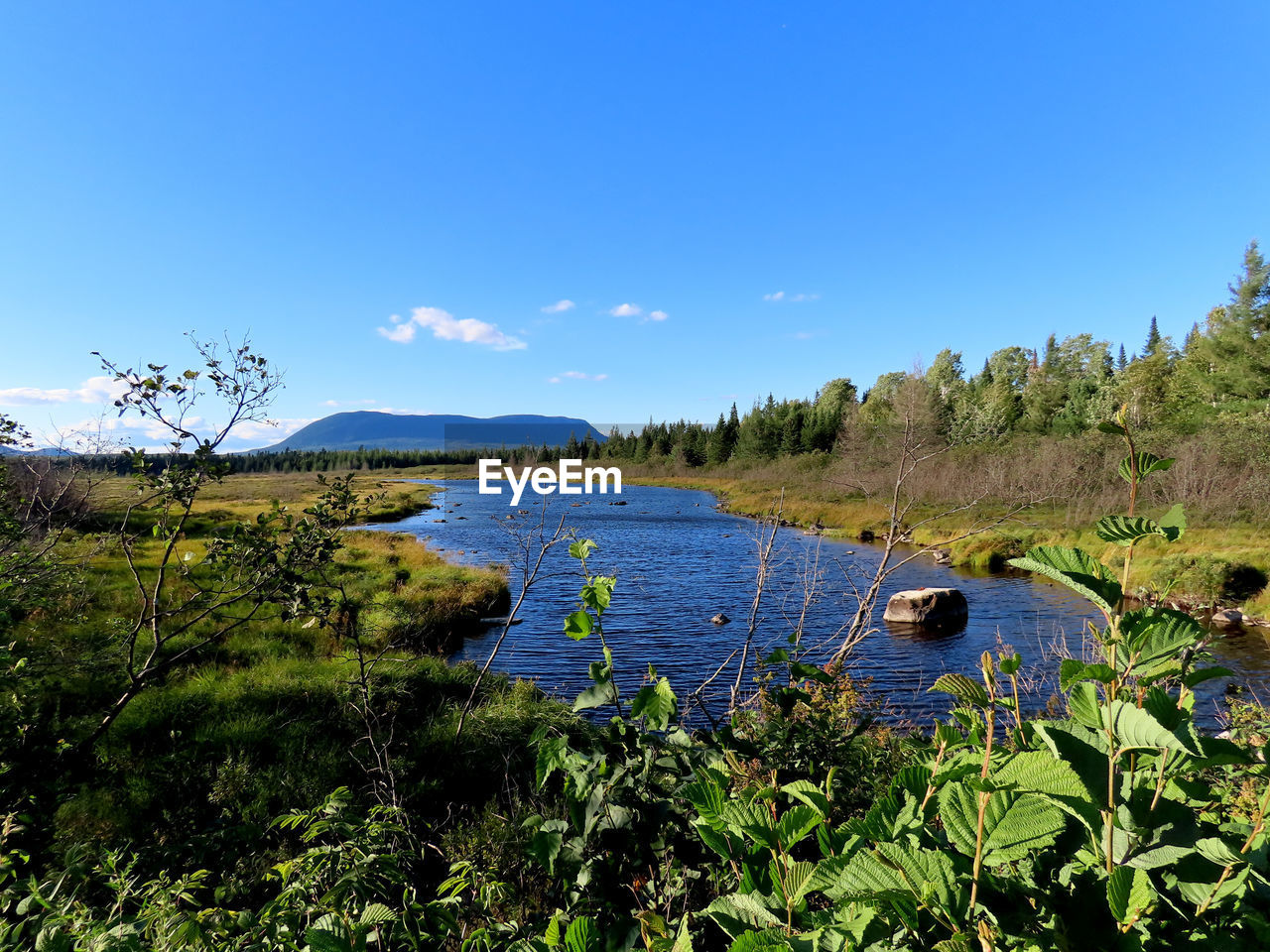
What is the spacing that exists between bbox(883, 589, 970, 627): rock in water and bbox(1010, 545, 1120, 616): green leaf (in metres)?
16.6

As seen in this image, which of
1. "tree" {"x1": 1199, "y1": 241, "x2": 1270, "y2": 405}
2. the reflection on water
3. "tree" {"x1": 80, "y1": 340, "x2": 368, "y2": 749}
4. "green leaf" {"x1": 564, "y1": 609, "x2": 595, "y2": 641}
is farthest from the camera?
"tree" {"x1": 1199, "y1": 241, "x2": 1270, "y2": 405}

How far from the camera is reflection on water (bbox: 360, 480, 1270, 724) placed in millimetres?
11094

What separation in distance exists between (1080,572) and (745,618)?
50.7 feet

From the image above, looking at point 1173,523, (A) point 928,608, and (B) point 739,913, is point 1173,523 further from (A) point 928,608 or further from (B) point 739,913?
(A) point 928,608

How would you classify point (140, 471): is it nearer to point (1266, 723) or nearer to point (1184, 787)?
point (1184, 787)

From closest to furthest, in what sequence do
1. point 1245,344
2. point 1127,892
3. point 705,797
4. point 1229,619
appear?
point 1127,892, point 705,797, point 1229,619, point 1245,344

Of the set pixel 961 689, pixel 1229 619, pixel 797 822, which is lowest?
pixel 1229 619

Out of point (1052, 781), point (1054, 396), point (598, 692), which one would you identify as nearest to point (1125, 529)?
point (1052, 781)

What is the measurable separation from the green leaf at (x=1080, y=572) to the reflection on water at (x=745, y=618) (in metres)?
4.18

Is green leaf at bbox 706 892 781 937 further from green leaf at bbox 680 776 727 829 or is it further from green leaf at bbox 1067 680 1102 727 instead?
green leaf at bbox 1067 680 1102 727

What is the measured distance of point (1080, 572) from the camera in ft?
2.85

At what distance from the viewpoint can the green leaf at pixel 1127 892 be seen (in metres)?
0.73

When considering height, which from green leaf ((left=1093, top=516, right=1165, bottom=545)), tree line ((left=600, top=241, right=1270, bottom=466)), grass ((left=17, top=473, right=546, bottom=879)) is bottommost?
grass ((left=17, top=473, right=546, bottom=879))

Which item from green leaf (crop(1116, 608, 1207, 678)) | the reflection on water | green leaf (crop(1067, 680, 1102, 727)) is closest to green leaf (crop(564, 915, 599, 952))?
green leaf (crop(1067, 680, 1102, 727))
